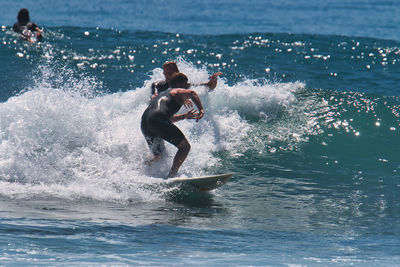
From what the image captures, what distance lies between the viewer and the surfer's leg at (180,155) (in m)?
7.55

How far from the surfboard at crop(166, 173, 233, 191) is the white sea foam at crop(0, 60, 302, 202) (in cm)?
30

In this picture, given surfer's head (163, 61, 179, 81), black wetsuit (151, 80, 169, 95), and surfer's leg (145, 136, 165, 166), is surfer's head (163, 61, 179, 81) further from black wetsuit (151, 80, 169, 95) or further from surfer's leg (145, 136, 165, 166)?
surfer's leg (145, 136, 165, 166)

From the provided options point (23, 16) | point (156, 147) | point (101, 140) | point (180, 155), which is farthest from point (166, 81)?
point (23, 16)

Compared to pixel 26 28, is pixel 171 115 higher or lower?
lower

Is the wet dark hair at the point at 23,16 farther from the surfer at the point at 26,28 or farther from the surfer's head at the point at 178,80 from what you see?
the surfer's head at the point at 178,80

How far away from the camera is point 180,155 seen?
7.58 meters

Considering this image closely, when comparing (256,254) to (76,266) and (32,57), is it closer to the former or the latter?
(76,266)

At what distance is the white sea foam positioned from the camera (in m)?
7.57

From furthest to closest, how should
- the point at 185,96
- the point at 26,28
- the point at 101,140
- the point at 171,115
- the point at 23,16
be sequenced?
the point at 26,28, the point at 23,16, the point at 101,140, the point at 171,115, the point at 185,96

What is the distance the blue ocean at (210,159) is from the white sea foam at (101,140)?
0.09 ft

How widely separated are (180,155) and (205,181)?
495mm

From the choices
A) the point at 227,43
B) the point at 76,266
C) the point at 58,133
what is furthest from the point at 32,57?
the point at 76,266

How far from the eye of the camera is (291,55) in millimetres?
17016

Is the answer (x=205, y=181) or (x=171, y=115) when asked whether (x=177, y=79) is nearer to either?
(x=171, y=115)
